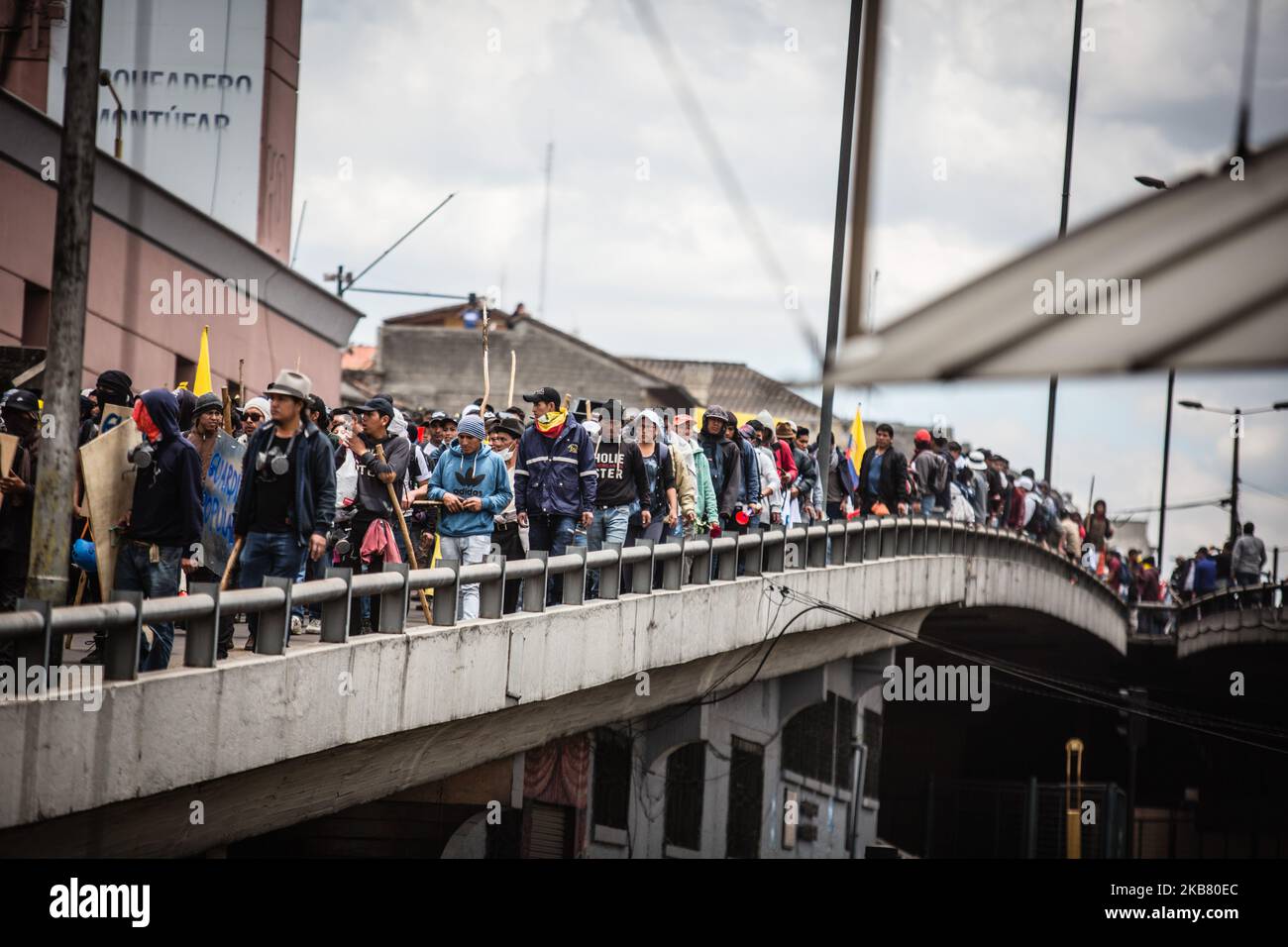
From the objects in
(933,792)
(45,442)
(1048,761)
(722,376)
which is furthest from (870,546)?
(722,376)

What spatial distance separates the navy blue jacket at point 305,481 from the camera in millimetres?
10617

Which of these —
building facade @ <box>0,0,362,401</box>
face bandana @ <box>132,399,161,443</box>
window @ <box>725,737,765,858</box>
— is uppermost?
building facade @ <box>0,0,362,401</box>

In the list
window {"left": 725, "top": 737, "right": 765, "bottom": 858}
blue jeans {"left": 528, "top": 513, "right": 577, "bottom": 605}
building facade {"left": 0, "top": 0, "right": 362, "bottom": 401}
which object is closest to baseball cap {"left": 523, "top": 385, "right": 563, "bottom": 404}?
blue jeans {"left": 528, "top": 513, "right": 577, "bottom": 605}

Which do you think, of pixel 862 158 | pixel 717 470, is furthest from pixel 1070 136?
pixel 862 158

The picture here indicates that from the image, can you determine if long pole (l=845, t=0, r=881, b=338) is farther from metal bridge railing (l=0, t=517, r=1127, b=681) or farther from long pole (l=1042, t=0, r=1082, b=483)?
long pole (l=1042, t=0, r=1082, b=483)

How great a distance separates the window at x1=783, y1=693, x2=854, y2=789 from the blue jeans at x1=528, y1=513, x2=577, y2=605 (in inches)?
366

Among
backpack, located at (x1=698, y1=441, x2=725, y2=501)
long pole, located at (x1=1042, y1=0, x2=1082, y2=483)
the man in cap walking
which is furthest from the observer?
long pole, located at (x1=1042, y1=0, x2=1082, y2=483)

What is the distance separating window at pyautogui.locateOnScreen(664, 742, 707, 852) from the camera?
66.6 feet

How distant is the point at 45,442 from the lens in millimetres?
9859

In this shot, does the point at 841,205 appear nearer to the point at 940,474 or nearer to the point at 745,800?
the point at 940,474

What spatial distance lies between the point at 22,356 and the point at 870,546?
453 inches

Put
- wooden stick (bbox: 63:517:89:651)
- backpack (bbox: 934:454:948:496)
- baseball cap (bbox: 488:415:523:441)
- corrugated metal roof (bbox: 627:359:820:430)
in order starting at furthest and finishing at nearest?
corrugated metal roof (bbox: 627:359:820:430)
backpack (bbox: 934:454:948:496)
baseball cap (bbox: 488:415:523:441)
wooden stick (bbox: 63:517:89:651)
